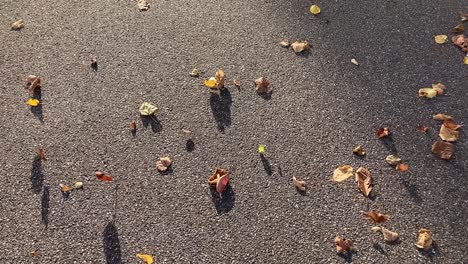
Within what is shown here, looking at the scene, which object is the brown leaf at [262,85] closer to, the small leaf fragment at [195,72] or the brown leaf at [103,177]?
the small leaf fragment at [195,72]

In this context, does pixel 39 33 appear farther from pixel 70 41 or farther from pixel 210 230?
pixel 210 230

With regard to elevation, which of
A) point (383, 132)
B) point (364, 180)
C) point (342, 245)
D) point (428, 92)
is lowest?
point (342, 245)

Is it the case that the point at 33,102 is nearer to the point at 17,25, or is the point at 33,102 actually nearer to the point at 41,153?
the point at 41,153

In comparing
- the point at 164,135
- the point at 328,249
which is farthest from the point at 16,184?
the point at 328,249

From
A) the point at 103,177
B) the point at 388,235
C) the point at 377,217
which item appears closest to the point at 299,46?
the point at 377,217

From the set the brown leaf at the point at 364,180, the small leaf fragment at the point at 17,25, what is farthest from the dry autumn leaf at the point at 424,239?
the small leaf fragment at the point at 17,25
